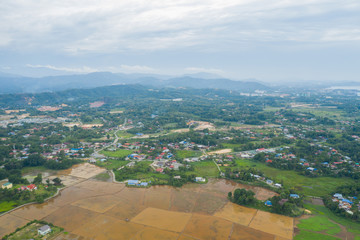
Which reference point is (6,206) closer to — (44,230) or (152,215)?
(44,230)

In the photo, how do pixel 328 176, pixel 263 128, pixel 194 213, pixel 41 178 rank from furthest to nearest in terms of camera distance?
pixel 263 128
pixel 328 176
pixel 41 178
pixel 194 213

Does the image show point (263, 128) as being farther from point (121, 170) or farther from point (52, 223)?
point (52, 223)

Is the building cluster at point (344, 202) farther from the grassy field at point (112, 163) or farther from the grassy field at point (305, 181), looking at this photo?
the grassy field at point (112, 163)

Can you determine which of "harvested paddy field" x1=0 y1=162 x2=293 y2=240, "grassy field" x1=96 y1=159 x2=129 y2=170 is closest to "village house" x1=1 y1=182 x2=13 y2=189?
"harvested paddy field" x1=0 y1=162 x2=293 y2=240

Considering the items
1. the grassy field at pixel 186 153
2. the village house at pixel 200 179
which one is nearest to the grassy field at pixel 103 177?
the village house at pixel 200 179

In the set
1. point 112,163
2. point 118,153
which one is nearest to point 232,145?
point 118,153

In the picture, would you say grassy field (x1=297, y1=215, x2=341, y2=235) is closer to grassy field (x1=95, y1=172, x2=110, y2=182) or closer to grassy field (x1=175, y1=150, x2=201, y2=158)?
grassy field (x1=175, y1=150, x2=201, y2=158)

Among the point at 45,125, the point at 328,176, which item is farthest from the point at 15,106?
the point at 328,176
